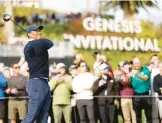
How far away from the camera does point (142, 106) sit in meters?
15.0

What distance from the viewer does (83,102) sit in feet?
48.7

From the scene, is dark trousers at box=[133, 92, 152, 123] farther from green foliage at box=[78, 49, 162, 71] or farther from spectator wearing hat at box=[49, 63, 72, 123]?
green foliage at box=[78, 49, 162, 71]

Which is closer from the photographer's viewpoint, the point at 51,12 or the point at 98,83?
the point at 98,83

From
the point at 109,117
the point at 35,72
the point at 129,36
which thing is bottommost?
the point at 109,117

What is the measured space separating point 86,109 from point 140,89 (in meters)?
1.30

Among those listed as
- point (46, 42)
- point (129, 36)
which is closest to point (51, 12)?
point (129, 36)

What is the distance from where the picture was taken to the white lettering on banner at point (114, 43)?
57.6 feet

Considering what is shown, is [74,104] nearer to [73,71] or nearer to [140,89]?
[73,71]

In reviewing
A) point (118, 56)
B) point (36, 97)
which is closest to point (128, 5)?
point (118, 56)

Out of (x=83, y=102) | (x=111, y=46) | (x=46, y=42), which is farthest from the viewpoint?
(x=111, y=46)

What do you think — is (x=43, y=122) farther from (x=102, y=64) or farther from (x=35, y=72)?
(x=102, y=64)

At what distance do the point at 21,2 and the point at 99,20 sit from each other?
214cm

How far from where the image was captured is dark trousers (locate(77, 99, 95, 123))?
14836mm

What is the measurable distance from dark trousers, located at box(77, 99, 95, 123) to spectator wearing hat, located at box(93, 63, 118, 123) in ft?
0.82
